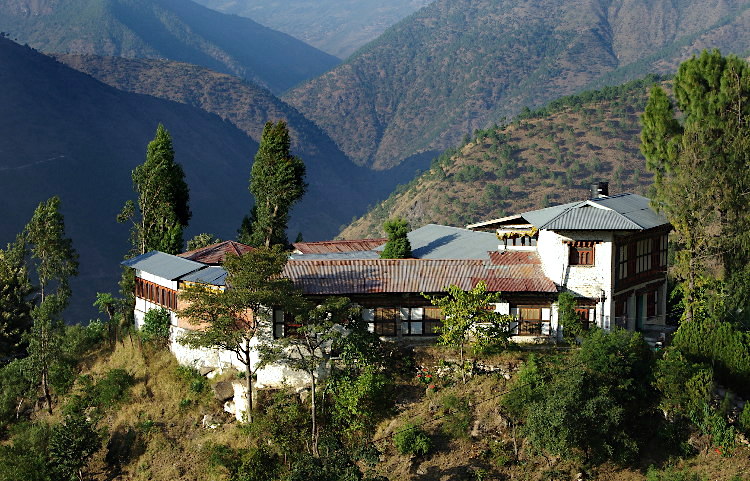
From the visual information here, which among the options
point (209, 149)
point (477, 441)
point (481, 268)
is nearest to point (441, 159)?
point (209, 149)

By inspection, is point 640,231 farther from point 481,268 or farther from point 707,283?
point 481,268

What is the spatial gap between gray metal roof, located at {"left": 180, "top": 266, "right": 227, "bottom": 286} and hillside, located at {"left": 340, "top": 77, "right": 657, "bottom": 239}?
64.5 metres

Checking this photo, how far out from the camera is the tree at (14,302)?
46.7m

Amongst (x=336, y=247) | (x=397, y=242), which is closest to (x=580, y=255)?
(x=397, y=242)

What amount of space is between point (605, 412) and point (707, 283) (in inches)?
406

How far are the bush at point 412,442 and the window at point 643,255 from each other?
43.7ft

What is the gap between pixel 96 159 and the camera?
14150cm

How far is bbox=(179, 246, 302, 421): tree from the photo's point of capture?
107 ft

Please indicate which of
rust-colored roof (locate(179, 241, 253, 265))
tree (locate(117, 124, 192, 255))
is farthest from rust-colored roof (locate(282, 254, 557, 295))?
tree (locate(117, 124, 192, 255))

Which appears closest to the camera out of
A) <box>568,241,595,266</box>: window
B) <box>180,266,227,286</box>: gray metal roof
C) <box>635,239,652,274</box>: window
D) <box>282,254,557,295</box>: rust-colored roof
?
<box>282,254,557,295</box>: rust-colored roof

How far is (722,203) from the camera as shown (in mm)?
37625

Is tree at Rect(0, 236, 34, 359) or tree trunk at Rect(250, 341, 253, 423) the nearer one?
tree trunk at Rect(250, 341, 253, 423)

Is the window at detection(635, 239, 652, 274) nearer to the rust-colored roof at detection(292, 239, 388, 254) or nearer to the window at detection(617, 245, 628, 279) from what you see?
the window at detection(617, 245, 628, 279)

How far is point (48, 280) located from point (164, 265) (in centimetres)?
783
